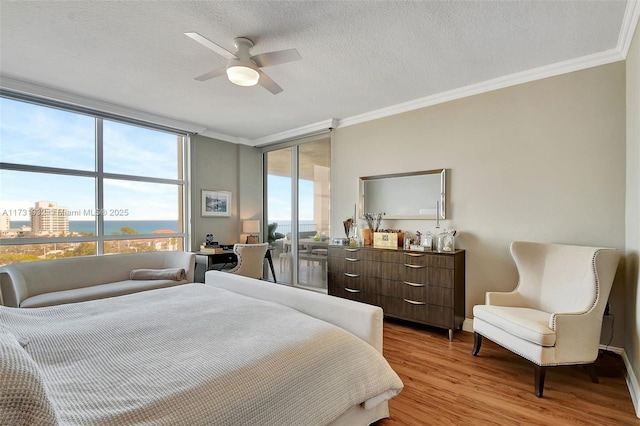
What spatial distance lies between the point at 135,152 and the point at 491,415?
4911 millimetres

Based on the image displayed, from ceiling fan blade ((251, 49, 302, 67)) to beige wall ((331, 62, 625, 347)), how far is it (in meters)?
2.12

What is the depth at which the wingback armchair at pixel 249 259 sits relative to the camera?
13.4 ft

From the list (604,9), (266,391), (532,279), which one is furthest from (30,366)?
(604,9)

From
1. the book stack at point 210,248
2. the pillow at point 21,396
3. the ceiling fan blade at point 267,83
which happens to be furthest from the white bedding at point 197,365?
the book stack at point 210,248

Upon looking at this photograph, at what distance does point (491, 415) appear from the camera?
1865 mm

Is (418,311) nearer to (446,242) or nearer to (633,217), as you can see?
(446,242)

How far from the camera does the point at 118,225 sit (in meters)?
4.02

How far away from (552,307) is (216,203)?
4.65 meters

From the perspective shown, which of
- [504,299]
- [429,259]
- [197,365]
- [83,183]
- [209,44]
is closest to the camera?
[197,365]

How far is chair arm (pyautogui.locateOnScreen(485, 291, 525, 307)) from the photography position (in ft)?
8.82

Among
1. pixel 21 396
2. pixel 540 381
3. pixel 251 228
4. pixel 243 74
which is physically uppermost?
pixel 243 74

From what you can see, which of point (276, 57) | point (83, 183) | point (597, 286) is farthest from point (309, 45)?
point (83, 183)

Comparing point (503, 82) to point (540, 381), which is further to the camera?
point (503, 82)

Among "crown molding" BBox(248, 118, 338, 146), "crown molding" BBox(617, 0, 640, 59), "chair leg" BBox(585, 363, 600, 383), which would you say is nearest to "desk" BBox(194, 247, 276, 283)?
"crown molding" BBox(248, 118, 338, 146)
